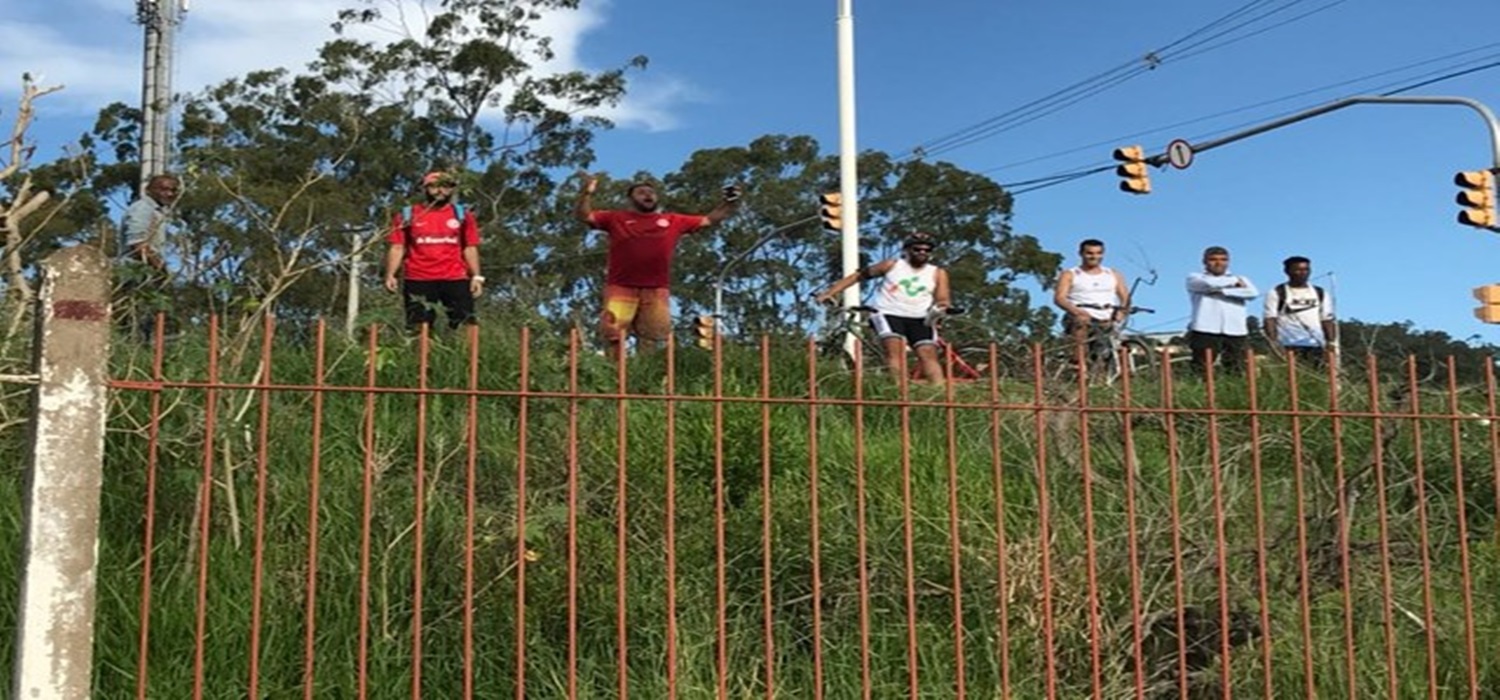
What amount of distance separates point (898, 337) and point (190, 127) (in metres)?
22.8

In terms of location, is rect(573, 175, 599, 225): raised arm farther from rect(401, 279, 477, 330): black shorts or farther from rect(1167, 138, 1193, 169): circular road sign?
rect(1167, 138, 1193, 169): circular road sign

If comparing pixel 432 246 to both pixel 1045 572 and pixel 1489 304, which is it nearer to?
pixel 1045 572

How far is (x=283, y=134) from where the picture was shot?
30.0 m

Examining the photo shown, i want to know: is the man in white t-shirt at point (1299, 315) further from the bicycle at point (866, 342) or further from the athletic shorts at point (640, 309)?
the athletic shorts at point (640, 309)

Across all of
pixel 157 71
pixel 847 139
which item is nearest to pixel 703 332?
pixel 847 139

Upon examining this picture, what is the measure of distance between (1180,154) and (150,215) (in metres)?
14.5

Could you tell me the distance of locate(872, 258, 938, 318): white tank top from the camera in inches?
343

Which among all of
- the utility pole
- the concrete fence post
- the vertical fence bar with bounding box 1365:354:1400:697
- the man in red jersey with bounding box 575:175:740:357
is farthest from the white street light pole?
the utility pole

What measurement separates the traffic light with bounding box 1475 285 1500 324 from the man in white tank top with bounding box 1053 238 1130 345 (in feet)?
29.8

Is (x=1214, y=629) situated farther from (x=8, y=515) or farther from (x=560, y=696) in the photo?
(x=8, y=515)

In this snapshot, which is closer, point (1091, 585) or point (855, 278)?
point (1091, 585)

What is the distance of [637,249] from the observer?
798 cm

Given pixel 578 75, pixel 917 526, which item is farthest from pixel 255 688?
pixel 578 75

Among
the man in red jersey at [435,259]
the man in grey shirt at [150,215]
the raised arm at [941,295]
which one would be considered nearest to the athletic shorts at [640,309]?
the man in red jersey at [435,259]
